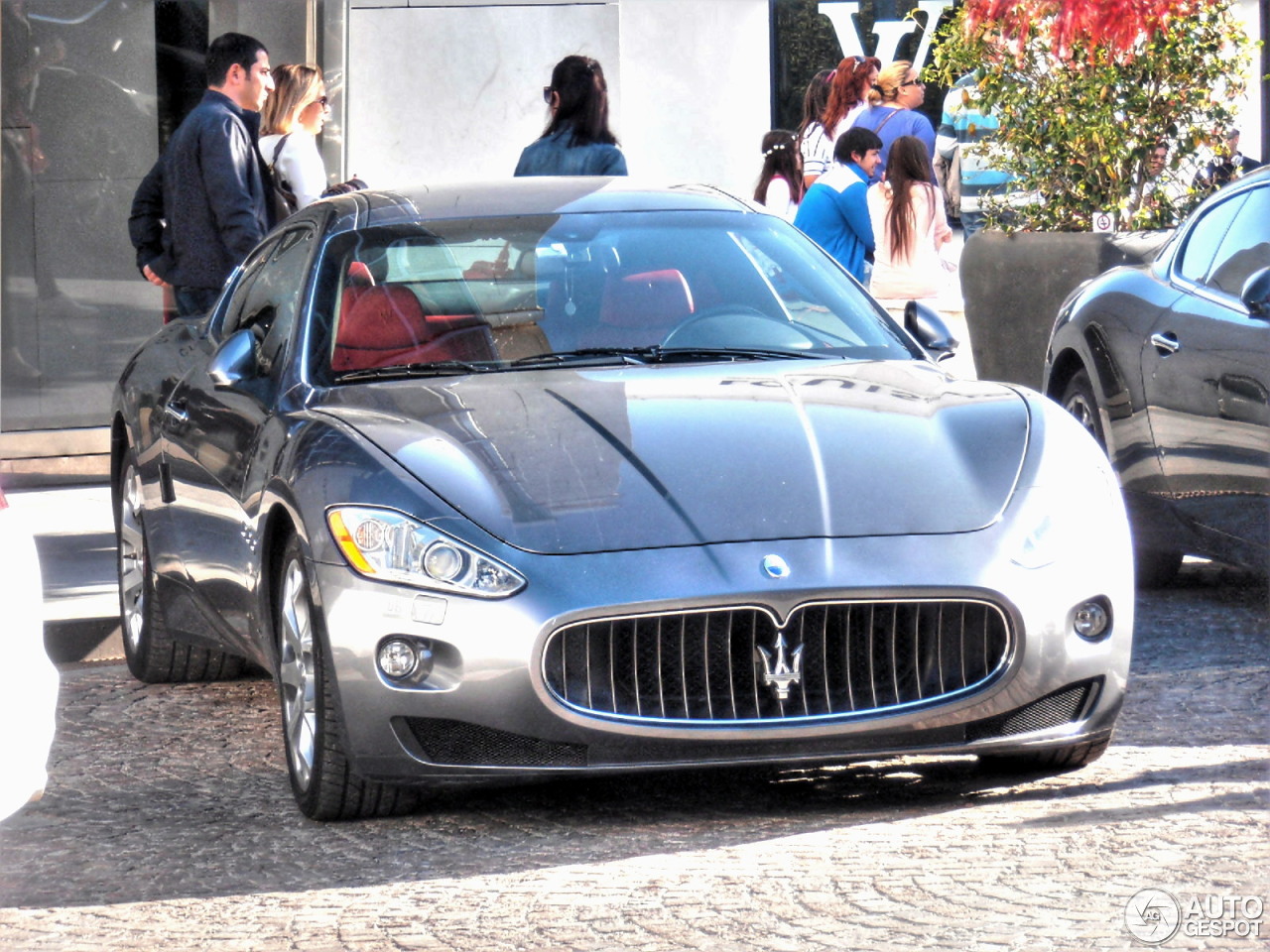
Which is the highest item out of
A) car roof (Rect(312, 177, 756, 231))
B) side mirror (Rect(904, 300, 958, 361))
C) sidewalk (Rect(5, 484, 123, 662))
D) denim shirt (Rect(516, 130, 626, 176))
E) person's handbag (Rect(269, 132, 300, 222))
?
car roof (Rect(312, 177, 756, 231))

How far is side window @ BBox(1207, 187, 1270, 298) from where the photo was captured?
24.3ft

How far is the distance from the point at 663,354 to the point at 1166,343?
2.28 metres

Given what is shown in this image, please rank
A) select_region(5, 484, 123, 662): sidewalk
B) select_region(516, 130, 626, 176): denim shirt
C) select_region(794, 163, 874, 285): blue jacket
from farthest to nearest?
select_region(794, 163, 874, 285): blue jacket < select_region(516, 130, 626, 176): denim shirt < select_region(5, 484, 123, 662): sidewalk

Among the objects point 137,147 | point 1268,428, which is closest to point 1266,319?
point 1268,428

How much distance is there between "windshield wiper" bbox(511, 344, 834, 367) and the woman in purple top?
593 centimetres

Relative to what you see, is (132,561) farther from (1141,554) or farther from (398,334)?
(1141,554)

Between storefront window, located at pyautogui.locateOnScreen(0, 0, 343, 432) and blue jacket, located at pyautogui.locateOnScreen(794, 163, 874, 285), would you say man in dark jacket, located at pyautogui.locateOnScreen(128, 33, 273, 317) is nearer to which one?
blue jacket, located at pyautogui.locateOnScreen(794, 163, 874, 285)

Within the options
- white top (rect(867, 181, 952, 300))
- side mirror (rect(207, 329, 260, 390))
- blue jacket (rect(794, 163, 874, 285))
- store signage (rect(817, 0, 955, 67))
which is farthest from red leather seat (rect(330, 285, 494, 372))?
store signage (rect(817, 0, 955, 67))

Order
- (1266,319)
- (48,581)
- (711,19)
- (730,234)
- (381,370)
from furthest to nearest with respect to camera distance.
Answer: (711,19) → (48,581) → (1266,319) → (730,234) → (381,370)

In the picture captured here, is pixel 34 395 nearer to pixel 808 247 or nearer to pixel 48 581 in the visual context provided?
pixel 48 581

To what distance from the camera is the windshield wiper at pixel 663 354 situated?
6027 mm

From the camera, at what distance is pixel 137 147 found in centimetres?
1261

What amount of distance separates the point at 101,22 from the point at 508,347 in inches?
283

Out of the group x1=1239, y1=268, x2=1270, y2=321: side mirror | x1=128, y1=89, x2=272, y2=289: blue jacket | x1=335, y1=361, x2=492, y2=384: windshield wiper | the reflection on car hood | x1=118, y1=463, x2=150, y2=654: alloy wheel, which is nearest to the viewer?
the reflection on car hood
